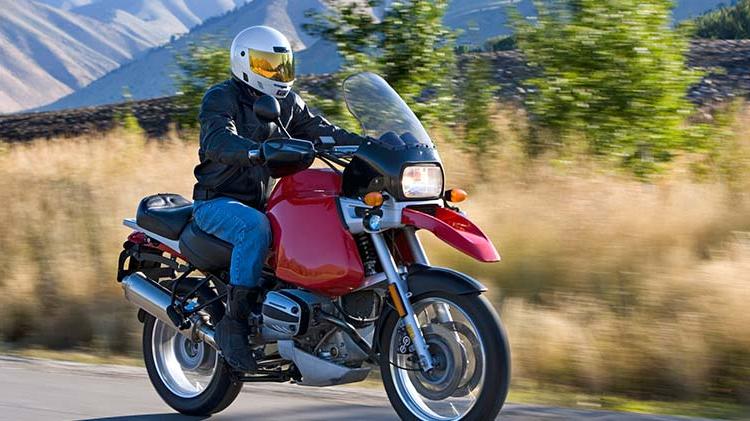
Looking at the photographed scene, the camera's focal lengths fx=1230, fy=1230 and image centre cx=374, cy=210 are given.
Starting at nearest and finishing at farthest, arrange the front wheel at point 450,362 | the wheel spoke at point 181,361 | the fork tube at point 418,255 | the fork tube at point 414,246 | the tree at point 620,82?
the front wheel at point 450,362 → the fork tube at point 418,255 → the fork tube at point 414,246 → the wheel spoke at point 181,361 → the tree at point 620,82

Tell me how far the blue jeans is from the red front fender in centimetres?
79

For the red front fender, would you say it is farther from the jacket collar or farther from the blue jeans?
the jacket collar

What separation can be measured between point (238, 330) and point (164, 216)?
885mm

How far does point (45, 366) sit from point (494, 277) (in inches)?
121

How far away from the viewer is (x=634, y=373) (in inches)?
273

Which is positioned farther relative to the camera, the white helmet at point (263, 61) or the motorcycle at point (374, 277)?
the white helmet at point (263, 61)

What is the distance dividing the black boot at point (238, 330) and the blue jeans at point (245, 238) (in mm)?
57

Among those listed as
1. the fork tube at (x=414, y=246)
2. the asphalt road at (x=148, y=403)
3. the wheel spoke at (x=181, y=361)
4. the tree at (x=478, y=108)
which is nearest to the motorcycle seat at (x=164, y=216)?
the wheel spoke at (x=181, y=361)

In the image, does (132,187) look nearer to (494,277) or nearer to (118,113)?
(494,277)

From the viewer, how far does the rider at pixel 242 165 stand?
18.7ft

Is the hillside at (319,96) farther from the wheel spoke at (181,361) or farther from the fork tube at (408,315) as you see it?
the fork tube at (408,315)

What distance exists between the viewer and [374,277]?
5387 mm

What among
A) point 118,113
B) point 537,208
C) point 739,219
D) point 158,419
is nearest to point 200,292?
point 158,419

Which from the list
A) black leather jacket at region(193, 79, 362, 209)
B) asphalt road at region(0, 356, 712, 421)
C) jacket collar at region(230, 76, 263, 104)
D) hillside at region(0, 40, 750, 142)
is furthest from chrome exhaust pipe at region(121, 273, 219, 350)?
hillside at region(0, 40, 750, 142)
